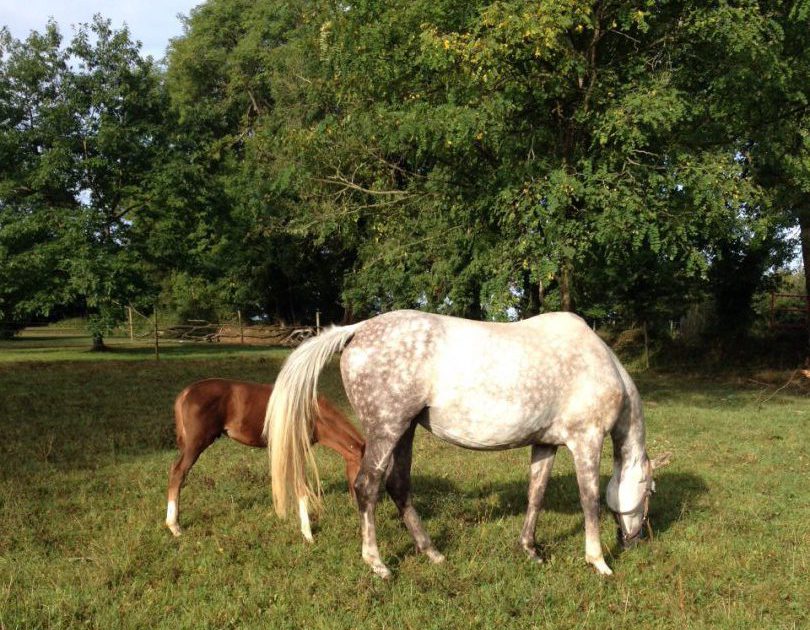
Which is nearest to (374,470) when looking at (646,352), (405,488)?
(405,488)

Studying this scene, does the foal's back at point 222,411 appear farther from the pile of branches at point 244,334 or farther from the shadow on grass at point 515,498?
the pile of branches at point 244,334

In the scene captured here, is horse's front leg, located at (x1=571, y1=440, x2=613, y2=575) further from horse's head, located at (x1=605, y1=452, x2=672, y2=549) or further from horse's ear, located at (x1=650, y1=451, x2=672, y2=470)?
horse's ear, located at (x1=650, y1=451, x2=672, y2=470)

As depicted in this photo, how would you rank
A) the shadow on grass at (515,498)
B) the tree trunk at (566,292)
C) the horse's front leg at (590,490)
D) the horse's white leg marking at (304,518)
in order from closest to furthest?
the horse's front leg at (590,490) < the horse's white leg marking at (304,518) < the shadow on grass at (515,498) < the tree trunk at (566,292)

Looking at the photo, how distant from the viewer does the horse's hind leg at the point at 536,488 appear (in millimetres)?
5688

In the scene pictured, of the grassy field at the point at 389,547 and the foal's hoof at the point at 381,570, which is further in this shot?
the foal's hoof at the point at 381,570

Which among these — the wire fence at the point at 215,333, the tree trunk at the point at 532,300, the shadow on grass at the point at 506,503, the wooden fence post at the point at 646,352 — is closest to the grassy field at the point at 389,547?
the shadow on grass at the point at 506,503

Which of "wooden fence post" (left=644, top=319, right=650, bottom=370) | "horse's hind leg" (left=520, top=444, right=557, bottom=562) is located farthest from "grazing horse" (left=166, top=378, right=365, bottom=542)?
"wooden fence post" (left=644, top=319, right=650, bottom=370)

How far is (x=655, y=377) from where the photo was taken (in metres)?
21.4

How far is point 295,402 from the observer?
222 inches

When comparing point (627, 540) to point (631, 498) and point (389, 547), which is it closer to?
point (631, 498)

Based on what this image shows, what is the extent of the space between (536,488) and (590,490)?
523 mm

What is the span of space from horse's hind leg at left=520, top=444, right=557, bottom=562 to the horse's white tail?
195 cm

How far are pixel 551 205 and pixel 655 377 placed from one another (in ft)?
39.9

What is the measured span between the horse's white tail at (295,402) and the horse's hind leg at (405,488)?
79 centimetres
